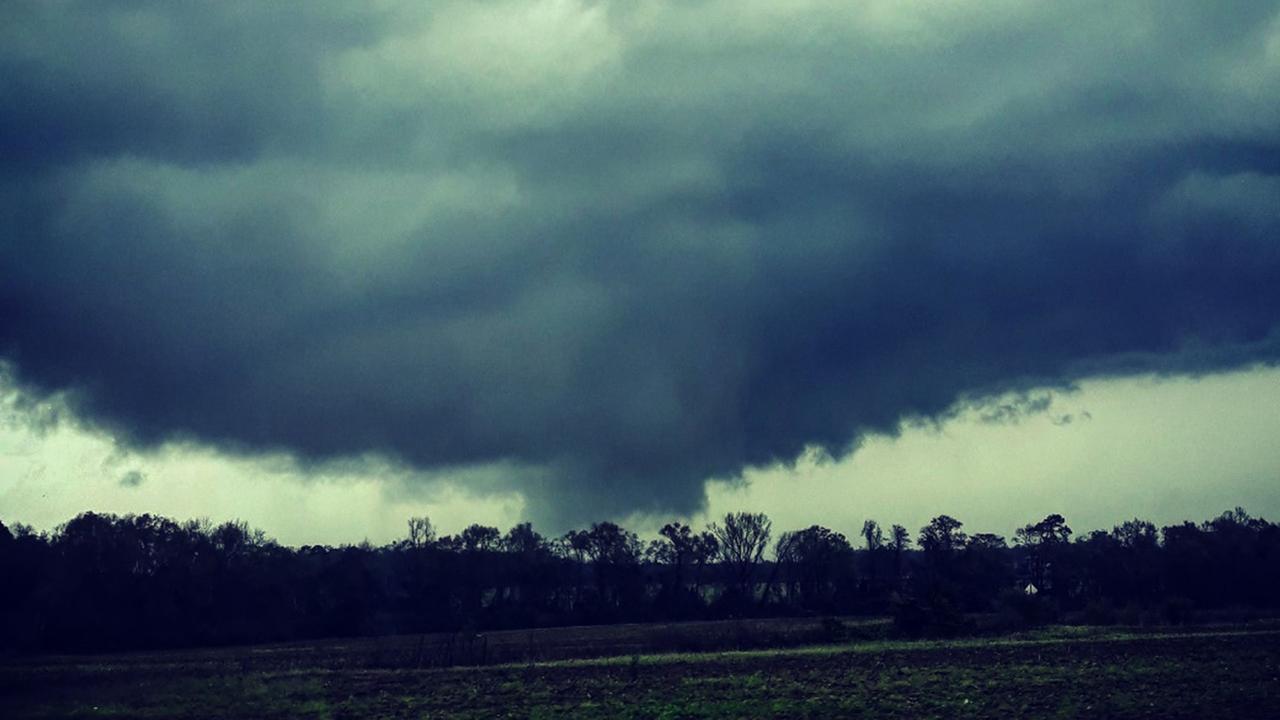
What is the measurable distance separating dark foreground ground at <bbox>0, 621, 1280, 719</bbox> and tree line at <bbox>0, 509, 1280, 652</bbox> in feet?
98.4

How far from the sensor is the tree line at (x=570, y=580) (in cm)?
10162

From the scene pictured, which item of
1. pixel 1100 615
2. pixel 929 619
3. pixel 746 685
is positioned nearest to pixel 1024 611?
pixel 1100 615

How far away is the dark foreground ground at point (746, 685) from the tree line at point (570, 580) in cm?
2998

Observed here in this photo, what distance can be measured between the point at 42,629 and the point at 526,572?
68922 millimetres

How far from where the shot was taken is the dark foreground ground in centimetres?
4103

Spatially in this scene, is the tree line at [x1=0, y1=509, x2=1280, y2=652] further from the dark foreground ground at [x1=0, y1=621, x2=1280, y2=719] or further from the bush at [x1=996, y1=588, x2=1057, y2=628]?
the dark foreground ground at [x1=0, y1=621, x2=1280, y2=719]

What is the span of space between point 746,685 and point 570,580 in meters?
103

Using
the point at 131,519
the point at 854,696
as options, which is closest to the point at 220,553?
the point at 131,519

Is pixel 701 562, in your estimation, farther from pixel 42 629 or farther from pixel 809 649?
pixel 42 629

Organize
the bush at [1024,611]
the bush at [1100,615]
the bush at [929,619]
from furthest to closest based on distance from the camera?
1. the bush at [1100,615]
2. the bush at [1024,611]
3. the bush at [929,619]

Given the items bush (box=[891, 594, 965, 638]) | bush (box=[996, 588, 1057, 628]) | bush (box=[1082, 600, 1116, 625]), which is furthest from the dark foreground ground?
bush (box=[1082, 600, 1116, 625])

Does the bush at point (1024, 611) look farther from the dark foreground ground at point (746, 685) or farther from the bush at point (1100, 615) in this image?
the dark foreground ground at point (746, 685)

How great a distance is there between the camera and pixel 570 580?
15012 centimetres

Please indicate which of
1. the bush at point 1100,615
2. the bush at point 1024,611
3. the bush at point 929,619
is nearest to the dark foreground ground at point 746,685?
the bush at point 929,619
